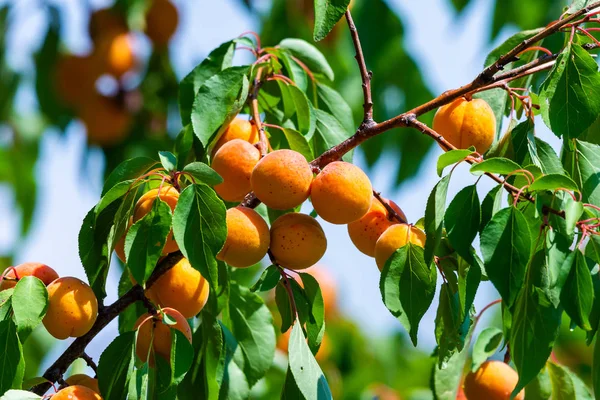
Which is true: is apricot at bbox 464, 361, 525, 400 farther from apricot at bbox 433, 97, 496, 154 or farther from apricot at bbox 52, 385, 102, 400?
apricot at bbox 52, 385, 102, 400

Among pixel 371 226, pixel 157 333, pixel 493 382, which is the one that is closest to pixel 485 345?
pixel 493 382

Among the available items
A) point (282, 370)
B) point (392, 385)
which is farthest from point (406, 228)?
point (392, 385)

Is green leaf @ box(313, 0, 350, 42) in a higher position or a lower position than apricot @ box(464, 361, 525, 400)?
higher

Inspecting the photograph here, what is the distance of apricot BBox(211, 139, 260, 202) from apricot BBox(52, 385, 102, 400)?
326 mm

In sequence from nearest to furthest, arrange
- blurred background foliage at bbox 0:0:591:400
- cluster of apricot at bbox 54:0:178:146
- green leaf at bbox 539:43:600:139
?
green leaf at bbox 539:43:600:139 < blurred background foliage at bbox 0:0:591:400 < cluster of apricot at bbox 54:0:178:146

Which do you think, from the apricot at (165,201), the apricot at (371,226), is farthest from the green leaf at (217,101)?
the apricot at (371,226)

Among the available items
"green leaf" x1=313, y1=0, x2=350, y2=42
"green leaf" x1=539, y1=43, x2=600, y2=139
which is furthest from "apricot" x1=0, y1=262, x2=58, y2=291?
"green leaf" x1=539, y1=43, x2=600, y2=139

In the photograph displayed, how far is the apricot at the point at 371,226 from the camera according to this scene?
126cm

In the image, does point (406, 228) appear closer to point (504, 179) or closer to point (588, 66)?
point (504, 179)

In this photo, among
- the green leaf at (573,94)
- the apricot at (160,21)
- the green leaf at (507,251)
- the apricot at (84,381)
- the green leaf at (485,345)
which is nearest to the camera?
the green leaf at (507,251)

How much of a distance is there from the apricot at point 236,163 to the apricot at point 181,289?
0.13 metres

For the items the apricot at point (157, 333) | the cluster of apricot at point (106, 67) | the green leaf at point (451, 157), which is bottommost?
the apricot at point (157, 333)

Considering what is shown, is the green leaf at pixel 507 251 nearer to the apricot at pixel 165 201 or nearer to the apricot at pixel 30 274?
the apricot at pixel 165 201

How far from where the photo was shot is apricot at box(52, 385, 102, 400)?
1096mm
